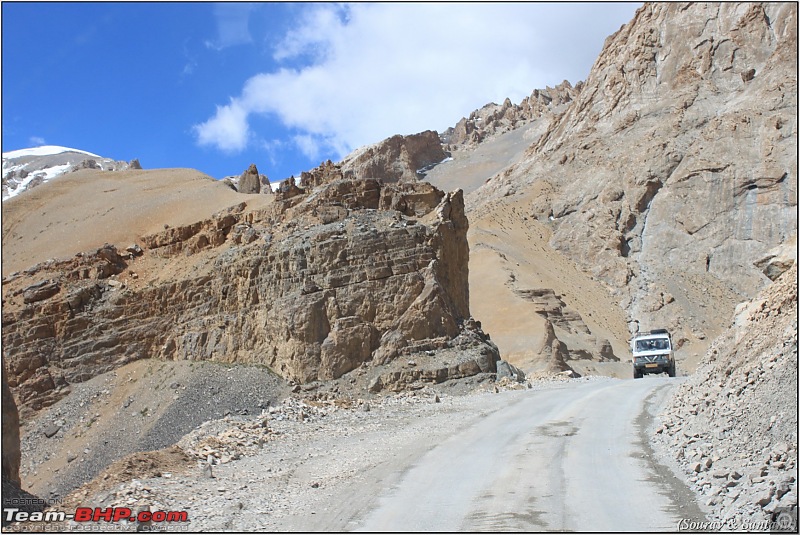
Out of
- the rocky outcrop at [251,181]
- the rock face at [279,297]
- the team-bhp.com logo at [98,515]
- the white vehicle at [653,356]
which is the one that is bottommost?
the white vehicle at [653,356]

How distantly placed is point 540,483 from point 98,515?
19.9ft

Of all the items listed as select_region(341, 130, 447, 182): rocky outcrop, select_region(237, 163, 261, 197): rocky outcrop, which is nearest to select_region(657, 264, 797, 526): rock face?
select_region(237, 163, 261, 197): rocky outcrop

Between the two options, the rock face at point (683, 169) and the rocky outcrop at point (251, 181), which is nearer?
the rocky outcrop at point (251, 181)

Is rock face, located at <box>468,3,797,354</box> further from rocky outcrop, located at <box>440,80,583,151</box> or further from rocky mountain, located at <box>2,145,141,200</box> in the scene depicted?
rocky mountain, located at <box>2,145,141,200</box>

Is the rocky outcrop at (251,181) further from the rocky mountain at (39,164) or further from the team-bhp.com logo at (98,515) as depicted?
the rocky mountain at (39,164)

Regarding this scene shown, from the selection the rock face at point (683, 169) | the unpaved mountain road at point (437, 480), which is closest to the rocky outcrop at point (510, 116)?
the rock face at point (683, 169)

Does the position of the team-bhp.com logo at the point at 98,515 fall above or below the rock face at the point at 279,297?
below

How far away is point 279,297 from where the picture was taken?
2603 centimetres

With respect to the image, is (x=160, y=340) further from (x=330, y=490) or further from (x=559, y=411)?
(x=330, y=490)

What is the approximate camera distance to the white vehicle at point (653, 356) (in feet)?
106

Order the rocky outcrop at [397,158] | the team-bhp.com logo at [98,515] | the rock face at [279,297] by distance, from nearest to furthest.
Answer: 1. the team-bhp.com logo at [98,515]
2. the rock face at [279,297]
3. the rocky outcrop at [397,158]

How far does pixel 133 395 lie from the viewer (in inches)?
997

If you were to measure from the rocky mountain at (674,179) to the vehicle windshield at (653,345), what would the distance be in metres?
16.9

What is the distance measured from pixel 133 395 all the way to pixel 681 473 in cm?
1993
